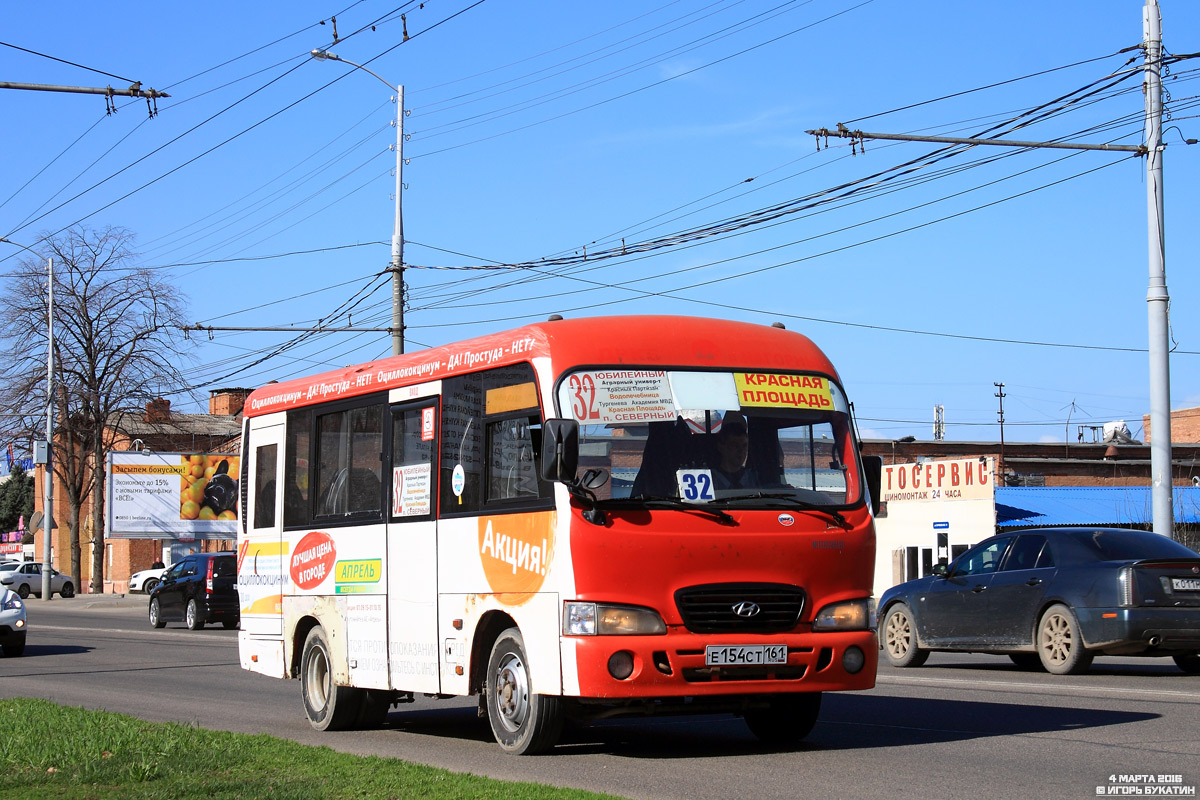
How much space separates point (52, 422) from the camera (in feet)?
185

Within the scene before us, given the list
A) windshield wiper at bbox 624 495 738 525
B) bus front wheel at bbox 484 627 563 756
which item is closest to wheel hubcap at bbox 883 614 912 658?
bus front wheel at bbox 484 627 563 756

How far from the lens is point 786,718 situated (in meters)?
10.0

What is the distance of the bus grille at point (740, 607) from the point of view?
893 cm

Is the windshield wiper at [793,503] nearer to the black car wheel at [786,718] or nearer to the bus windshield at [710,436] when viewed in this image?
the bus windshield at [710,436]

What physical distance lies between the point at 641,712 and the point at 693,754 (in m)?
0.78

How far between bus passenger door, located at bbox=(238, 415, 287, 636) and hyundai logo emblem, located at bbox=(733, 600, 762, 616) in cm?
535

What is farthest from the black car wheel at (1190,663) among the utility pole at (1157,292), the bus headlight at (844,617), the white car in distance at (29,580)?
the white car in distance at (29,580)

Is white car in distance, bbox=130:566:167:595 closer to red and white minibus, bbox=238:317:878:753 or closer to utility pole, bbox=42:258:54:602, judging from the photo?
utility pole, bbox=42:258:54:602

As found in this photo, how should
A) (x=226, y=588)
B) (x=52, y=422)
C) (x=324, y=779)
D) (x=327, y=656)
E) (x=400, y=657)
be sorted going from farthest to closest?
1. (x=52, y=422)
2. (x=226, y=588)
3. (x=327, y=656)
4. (x=400, y=657)
5. (x=324, y=779)

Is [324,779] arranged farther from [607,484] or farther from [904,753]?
[904,753]

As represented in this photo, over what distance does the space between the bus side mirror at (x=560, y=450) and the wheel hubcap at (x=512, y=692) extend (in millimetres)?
1492

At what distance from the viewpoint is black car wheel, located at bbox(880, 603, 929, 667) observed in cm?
1753

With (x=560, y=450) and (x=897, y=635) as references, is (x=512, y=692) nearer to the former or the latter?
(x=560, y=450)

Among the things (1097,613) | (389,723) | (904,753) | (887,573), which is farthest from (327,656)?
(887,573)
